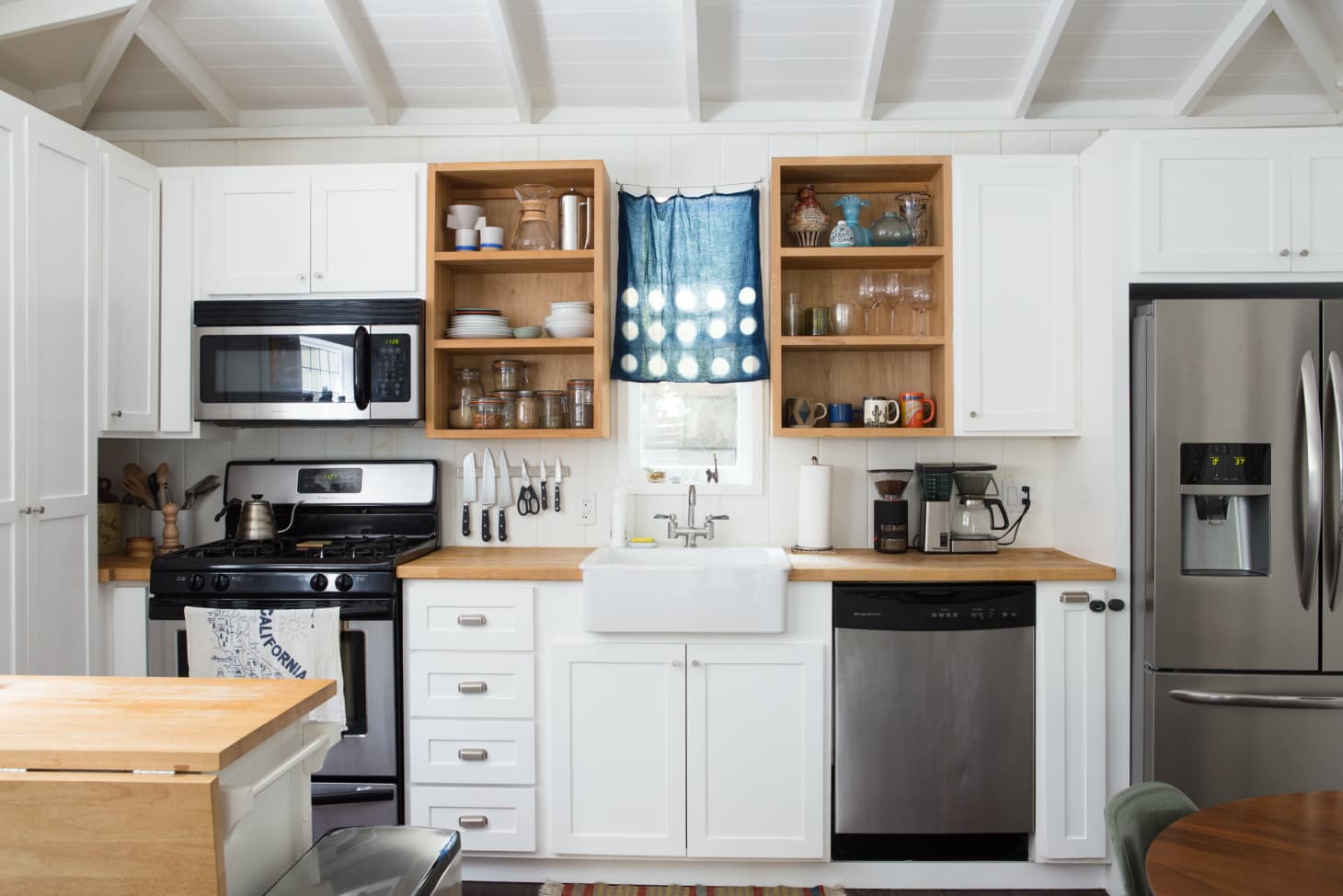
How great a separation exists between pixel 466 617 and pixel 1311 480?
2500mm

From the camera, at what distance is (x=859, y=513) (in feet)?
10.6

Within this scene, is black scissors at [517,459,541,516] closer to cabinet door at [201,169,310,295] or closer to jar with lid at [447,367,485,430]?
jar with lid at [447,367,485,430]

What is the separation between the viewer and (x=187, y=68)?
9.80ft

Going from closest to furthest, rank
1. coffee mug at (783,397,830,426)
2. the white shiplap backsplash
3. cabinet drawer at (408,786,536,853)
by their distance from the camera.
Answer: cabinet drawer at (408,786,536,853) → coffee mug at (783,397,830,426) → the white shiplap backsplash

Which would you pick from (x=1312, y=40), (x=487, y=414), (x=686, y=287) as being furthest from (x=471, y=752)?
(x=1312, y=40)

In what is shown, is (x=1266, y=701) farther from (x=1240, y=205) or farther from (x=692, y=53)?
(x=692, y=53)

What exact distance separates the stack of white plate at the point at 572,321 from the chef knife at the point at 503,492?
1.78 ft

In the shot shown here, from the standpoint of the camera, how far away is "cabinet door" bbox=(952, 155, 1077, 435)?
2.87 m

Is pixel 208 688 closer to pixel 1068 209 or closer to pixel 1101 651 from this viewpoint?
pixel 1101 651

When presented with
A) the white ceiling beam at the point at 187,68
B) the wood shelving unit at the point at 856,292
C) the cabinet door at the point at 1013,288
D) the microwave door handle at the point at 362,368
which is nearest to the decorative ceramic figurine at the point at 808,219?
the wood shelving unit at the point at 856,292

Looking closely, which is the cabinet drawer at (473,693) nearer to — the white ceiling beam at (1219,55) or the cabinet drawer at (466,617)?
the cabinet drawer at (466,617)

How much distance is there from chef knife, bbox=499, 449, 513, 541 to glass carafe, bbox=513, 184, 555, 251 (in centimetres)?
79

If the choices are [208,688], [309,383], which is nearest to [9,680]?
[208,688]

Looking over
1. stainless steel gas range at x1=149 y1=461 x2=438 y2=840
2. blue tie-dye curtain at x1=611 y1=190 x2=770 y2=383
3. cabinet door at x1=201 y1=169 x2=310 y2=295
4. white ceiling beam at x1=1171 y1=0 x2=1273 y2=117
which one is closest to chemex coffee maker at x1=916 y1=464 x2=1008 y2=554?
blue tie-dye curtain at x1=611 y1=190 x2=770 y2=383
